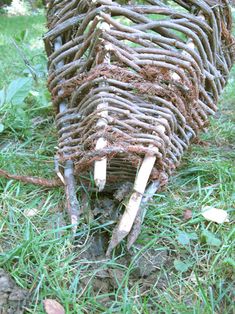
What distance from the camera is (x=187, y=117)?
5.10 feet

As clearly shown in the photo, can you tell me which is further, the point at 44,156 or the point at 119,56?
the point at 44,156

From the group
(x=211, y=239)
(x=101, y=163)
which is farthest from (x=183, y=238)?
(x=101, y=163)

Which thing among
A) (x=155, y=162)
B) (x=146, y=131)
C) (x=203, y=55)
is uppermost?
(x=203, y=55)

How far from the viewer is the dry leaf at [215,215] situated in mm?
1470

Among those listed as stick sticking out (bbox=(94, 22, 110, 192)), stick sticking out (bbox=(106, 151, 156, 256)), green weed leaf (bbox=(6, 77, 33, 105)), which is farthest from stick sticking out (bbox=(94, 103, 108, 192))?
green weed leaf (bbox=(6, 77, 33, 105))

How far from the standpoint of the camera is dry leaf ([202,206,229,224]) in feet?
4.82

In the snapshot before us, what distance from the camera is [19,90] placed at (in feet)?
7.39

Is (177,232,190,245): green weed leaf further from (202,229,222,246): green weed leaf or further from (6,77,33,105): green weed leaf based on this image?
(6,77,33,105): green weed leaf

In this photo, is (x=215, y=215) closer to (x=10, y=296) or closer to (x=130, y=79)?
(x=130, y=79)

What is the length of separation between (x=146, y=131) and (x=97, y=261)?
421mm

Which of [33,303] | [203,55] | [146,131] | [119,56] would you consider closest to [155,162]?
[146,131]

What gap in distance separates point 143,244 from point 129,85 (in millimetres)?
498

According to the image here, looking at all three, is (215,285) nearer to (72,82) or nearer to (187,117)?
(187,117)

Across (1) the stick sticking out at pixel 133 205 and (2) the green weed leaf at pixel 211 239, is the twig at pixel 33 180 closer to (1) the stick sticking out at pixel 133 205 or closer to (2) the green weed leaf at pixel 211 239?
(1) the stick sticking out at pixel 133 205
